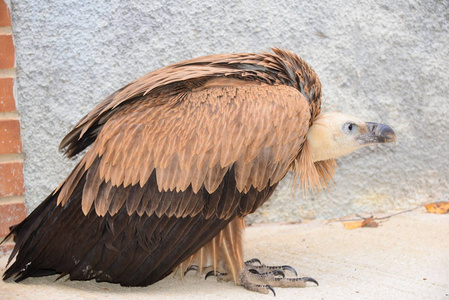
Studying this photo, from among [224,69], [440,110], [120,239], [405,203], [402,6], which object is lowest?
[405,203]

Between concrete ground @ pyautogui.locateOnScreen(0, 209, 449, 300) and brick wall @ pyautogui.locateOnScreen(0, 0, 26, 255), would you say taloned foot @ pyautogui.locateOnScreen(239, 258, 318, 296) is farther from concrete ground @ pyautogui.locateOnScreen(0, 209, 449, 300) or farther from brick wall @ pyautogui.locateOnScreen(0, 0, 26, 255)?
brick wall @ pyautogui.locateOnScreen(0, 0, 26, 255)

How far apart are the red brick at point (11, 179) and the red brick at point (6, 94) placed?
0.40m

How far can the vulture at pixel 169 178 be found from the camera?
3201 millimetres

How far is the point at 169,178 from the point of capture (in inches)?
127

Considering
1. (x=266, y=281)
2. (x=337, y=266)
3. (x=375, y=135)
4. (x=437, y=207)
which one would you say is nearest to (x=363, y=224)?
(x=437, y=207)

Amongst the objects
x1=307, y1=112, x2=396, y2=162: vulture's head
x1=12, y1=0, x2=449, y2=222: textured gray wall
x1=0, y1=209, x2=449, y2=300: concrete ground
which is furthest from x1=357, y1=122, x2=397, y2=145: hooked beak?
x1=12, y1=0, x2=449, y2=222: textured gray wall

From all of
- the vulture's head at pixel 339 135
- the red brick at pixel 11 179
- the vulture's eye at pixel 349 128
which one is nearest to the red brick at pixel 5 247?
the red brick at pixel 11 179

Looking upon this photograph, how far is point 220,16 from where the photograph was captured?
452 cm

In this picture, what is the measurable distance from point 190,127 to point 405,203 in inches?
102

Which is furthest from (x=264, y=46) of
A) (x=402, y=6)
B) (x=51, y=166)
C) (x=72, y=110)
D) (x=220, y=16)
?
(x=51, y=166)

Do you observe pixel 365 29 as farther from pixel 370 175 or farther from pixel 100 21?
pixel 100 21

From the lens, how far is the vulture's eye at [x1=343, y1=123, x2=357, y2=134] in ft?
12.2

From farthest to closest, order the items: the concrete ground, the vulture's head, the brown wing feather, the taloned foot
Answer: the vulture's head < the taloned foot < the concrete ground < the brown wing feather

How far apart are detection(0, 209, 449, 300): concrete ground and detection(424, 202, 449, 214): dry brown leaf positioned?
0.07 metres
